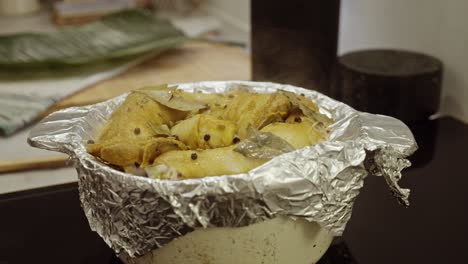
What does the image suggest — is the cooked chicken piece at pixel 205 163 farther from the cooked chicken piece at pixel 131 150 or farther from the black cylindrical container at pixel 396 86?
the black cylindrical container at pixel 396 86

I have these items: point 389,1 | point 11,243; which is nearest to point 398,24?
point 389,1

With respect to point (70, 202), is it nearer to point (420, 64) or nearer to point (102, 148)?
point (102, 148)

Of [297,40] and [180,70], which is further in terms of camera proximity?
[180,70]

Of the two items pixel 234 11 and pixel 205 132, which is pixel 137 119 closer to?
pixel 205 132

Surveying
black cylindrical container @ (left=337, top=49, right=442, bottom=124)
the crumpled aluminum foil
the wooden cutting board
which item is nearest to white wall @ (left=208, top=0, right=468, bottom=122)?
black cylindrical container @ (left=337, top=49, right=442, bottom=124)

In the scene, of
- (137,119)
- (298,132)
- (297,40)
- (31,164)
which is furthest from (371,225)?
(31,164)
